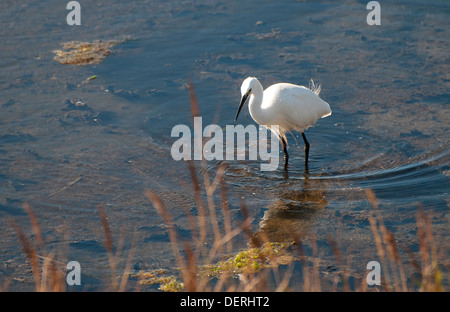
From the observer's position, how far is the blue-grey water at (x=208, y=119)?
530 cm

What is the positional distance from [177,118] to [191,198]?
6.41ft

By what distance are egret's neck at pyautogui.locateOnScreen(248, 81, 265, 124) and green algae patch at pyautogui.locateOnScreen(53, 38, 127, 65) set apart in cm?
355

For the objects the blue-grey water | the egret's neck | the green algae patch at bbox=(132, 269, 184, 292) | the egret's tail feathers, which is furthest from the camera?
the egret's tail feathers

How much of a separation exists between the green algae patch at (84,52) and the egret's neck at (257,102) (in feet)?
11.6

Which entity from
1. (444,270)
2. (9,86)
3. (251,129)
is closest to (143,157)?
(251,129)

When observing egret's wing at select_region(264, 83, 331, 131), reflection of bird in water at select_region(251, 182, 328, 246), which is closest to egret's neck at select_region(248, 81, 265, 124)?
egret's wing at select_region(264, 83, 331, 131)

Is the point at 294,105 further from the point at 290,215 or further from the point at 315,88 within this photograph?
the point at 315,88

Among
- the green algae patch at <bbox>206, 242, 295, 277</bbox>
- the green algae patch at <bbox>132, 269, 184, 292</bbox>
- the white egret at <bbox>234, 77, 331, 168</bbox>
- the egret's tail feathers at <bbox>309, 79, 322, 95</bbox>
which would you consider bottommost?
the green algae patch at <bbox>132, 269, 184, 292</bbox>

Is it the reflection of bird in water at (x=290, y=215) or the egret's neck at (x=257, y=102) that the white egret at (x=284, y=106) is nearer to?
the egret's neck at (x=257, y=102)

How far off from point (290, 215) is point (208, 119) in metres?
2.42

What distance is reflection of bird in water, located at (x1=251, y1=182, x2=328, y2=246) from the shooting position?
16.9ft

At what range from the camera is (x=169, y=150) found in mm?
6805

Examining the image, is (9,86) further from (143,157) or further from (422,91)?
(422,91)

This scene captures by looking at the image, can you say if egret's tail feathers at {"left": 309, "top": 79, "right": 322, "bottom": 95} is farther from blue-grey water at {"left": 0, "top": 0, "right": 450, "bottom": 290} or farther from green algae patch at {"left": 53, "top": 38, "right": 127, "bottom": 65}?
green algae patch at {"left": 53, "top": 38, "right": 127, "bottom": 65}
